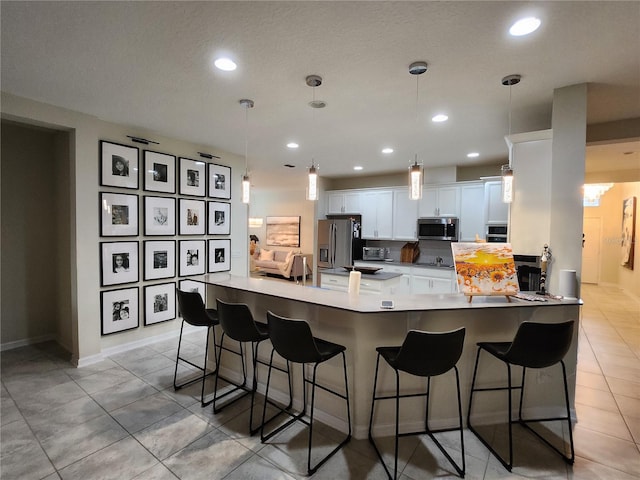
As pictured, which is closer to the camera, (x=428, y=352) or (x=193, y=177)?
(x=428, y=352)

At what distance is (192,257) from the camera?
4402 mm

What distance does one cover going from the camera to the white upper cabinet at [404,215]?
599cm

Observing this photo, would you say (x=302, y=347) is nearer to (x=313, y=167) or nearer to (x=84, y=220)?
(x=313, y=167)

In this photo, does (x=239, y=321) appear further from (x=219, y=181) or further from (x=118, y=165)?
(x=219, y=181)

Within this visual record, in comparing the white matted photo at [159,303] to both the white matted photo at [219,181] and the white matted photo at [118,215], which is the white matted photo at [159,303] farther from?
the white matted photo at [219,181]

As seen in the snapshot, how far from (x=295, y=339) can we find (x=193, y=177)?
3.26 meters

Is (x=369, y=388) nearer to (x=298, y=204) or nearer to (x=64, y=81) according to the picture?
(x=64, y=81)

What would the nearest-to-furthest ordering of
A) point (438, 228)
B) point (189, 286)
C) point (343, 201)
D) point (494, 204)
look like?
point (189, 286), point (494, 204), point (438, 228), point (343, 201)

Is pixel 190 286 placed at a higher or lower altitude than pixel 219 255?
lower

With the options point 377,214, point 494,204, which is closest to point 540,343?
point 494,204

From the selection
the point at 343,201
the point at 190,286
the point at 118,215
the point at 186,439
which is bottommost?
the point at 186,439

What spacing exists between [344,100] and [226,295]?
219 cm

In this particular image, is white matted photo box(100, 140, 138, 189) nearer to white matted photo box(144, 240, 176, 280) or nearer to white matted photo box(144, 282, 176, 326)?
white matted photo box(144, 240, 176, 280)

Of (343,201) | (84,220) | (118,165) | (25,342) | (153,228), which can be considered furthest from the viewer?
(343,201)
